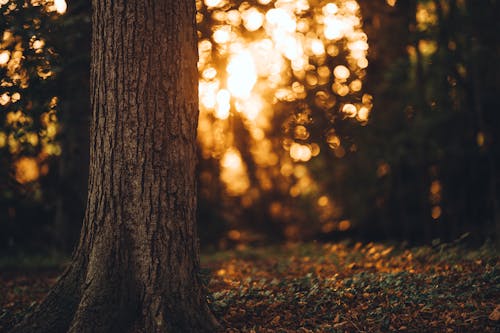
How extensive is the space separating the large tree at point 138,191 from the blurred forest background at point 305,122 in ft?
9.18

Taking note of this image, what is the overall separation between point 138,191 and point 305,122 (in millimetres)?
6621

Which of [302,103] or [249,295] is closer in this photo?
[249,295]

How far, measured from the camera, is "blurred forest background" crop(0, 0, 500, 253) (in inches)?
326

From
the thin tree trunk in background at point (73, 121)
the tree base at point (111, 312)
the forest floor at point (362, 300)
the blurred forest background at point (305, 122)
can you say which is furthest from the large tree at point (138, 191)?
the thin tree trunk in background at point (73, 121)

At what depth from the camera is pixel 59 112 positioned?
24.2 ft

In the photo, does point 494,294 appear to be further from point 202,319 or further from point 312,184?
point 312,184

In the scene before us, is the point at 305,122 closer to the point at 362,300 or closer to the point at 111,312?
the point at 362,300

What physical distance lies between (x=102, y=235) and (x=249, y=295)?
1854 mm

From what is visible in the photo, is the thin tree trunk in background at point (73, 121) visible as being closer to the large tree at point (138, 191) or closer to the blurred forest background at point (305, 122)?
the blurred forest background at point (305, 122)

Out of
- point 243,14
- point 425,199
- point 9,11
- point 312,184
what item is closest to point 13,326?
point 9,11

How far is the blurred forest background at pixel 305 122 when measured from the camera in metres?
8.28

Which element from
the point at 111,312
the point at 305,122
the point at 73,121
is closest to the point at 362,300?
the point at 111,312

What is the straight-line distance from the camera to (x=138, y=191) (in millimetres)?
4457

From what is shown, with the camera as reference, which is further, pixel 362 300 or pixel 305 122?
pixel 305 122
